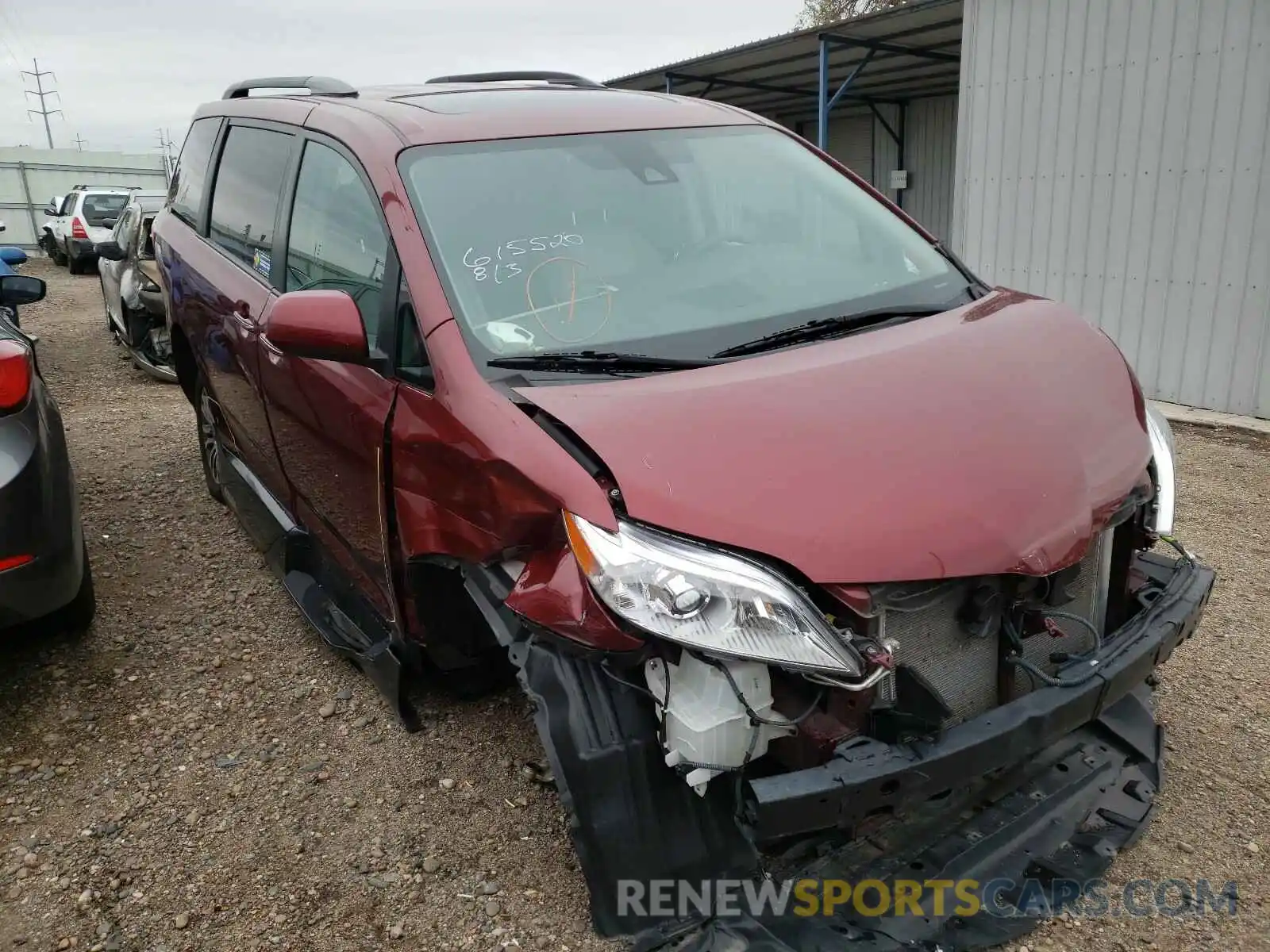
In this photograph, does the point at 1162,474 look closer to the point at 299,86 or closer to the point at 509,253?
the point at 509,253

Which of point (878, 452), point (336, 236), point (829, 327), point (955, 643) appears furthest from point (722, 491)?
point (336, 236)

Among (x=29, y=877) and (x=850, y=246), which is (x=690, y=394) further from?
(x=29, y=877)

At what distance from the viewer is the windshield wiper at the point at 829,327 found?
244cm

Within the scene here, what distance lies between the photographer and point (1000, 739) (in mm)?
1962

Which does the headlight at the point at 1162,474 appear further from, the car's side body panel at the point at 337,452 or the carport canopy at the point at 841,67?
the carport canopy at the point at 841,67

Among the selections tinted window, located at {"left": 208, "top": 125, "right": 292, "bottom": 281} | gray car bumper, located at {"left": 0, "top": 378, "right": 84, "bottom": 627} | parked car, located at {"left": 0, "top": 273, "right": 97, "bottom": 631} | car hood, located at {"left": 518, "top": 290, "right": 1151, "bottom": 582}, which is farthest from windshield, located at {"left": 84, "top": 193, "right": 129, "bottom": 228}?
car hood, located at {"left": 518, "top": 290, "right": 1151, "bottom": 582}

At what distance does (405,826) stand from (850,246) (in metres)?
2.17

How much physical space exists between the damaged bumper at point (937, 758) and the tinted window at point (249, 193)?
259 centimetres

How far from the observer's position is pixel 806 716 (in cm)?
191

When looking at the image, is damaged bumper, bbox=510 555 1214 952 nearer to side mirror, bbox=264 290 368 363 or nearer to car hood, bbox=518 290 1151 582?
car hood, bbox=518 290 1151 582

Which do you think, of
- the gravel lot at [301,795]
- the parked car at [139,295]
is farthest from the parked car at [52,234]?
the gravel lot at [301,795]

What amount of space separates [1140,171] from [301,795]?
7011 millimetres

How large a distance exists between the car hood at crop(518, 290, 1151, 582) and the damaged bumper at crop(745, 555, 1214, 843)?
0.33 m

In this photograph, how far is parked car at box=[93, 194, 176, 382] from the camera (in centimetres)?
822
